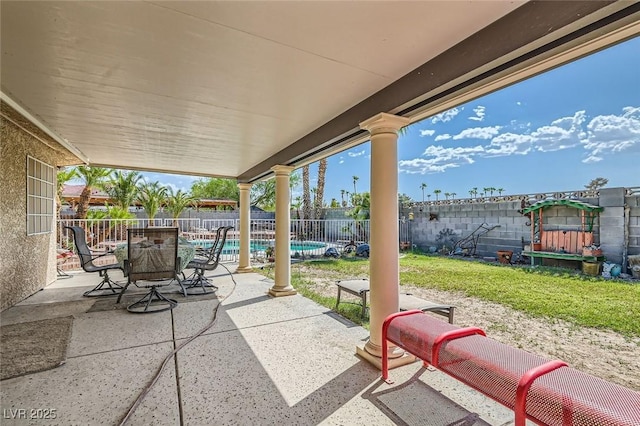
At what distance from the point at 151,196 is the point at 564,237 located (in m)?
14.6

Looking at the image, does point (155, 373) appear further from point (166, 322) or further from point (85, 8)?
point (85, 8)

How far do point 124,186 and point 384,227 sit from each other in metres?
13.2

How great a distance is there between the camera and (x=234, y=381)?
Answer: 2.45 m

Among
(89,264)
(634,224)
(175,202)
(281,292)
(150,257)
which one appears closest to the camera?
(150,257)

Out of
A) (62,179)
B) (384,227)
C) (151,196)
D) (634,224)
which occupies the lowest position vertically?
(634,224)

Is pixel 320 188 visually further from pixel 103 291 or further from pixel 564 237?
pixel 103 291

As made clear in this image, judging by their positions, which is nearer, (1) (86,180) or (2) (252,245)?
(2) (252,245)

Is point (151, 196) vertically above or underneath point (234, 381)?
above

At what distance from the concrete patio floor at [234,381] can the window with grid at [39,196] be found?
1808mm

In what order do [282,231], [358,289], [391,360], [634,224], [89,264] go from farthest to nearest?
[634,224], [282,231], [89,264], [358,289], [391,360]

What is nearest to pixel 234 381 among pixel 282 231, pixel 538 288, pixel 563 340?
pixel 282 231

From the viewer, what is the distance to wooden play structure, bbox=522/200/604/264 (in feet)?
25.3

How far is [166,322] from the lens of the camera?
150 inches

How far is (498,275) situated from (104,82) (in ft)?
27.0
